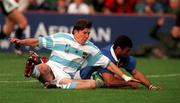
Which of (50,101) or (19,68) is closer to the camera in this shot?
(50,101)

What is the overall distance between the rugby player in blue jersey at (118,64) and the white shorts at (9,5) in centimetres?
706

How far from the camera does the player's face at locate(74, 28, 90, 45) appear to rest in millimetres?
12044

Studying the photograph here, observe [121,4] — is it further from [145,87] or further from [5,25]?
[145,87]

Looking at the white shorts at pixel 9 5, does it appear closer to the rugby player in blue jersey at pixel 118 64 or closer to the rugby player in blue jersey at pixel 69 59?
the rugby player in blue jersey at pixel 118 64

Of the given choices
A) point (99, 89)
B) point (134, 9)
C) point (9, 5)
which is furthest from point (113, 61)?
point (134, 9)

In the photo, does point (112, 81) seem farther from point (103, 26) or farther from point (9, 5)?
point (103, 26)

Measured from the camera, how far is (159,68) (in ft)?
60.6

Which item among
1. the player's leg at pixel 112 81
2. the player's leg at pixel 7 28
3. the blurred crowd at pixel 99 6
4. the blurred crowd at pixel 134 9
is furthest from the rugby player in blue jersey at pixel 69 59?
the blurred crowd at pixel 99 6

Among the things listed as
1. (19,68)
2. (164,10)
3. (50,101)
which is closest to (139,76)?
(50,101)

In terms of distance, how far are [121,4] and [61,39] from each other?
38.6ft

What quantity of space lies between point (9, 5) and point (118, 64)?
24.2 ft

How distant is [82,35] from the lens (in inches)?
476

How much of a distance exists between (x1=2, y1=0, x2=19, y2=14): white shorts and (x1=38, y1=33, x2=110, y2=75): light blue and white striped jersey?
7.48 metres

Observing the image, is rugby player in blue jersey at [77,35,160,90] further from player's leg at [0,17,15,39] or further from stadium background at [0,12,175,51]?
stadium background at [0,12,175,51]
